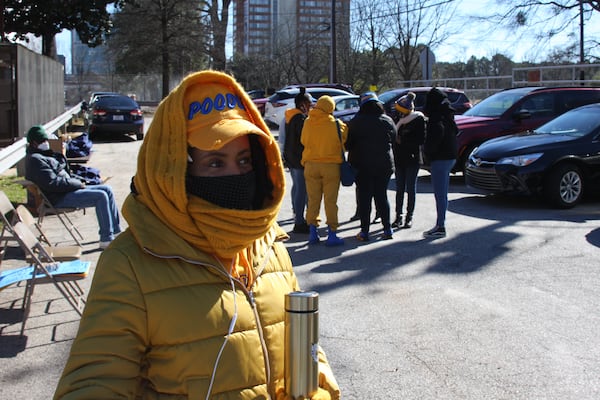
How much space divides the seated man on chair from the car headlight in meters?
6.21

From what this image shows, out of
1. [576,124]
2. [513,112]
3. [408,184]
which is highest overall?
[513,112]

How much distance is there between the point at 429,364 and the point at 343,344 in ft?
2.28

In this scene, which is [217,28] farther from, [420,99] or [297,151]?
[297,151]

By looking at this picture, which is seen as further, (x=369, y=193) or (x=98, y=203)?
(x=369, y=193)

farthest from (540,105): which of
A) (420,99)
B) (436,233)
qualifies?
(436,233)

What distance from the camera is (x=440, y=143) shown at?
867 cm

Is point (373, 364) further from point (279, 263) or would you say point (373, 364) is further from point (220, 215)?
point (220, 215)

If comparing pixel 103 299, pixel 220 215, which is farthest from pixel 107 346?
pixel 220 215

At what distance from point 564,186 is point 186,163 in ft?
32.5

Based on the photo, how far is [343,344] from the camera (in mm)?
5133

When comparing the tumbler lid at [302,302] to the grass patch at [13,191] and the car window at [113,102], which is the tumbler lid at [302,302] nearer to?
the grass patch at [13,191]

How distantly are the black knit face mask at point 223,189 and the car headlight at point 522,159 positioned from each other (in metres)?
9.44

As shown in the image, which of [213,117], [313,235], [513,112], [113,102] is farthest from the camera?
[113,102]

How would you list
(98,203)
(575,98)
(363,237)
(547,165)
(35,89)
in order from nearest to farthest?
(98,203), (363,237), (547,165), (575,98), (35,89)
